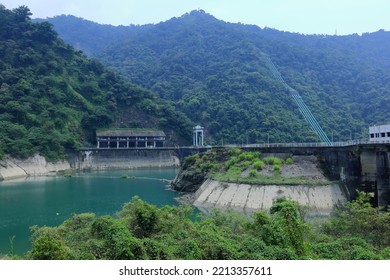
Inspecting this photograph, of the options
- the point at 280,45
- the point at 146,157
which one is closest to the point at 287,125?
the point at 146,157

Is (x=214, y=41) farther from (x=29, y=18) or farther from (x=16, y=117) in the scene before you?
(x=16, y=117)

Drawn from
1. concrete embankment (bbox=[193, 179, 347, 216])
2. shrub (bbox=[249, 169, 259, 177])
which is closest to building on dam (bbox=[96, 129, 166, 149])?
shrub (bbox=[249, 169, 259, 177])

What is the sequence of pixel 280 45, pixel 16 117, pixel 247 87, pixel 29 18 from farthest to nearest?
pixel 280 45, pixel 247 87, pixel 29 18, pixel 16 117

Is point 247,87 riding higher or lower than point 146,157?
higher

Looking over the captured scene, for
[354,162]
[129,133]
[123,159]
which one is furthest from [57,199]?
[129,133]

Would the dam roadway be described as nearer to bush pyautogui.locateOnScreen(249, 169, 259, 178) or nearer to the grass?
the grass

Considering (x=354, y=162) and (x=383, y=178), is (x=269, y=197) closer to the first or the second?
(x=354, y=162)

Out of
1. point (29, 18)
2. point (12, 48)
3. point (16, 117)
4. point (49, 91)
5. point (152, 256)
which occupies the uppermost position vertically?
point (29, 18)

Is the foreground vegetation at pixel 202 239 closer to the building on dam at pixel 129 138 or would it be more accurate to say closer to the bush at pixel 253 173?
the bush at pixel 253 173
